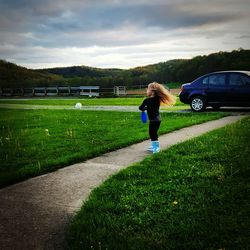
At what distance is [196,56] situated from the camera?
55.8 m

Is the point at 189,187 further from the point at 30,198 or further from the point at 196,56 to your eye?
the point at 196,56

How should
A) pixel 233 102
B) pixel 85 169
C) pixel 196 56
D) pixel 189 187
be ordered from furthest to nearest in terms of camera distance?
pixel 196 56 → pixel 233 102 → pixel 85 169 → pixel 189 187

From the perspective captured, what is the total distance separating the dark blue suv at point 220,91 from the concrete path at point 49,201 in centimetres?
857

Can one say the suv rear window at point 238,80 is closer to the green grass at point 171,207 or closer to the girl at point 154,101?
the girl at point 154,101

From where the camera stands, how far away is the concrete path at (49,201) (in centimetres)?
344

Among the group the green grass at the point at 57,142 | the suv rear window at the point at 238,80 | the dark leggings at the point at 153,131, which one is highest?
the suv rear window at the point at 238,80

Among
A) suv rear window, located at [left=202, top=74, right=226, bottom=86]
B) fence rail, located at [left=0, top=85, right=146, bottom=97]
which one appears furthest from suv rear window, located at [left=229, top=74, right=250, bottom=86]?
fence rail, located at [left=0, top=85, right=146, bottom=97]

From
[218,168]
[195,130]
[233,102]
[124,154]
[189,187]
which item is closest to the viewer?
[189,187]

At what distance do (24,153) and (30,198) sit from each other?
302 cm

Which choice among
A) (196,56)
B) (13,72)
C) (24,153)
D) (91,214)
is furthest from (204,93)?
(13,72)

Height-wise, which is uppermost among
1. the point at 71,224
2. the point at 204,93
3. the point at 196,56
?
the point at 196,56

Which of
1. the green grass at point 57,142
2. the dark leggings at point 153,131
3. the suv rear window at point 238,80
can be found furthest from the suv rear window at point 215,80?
the dark leggings at point 153,131

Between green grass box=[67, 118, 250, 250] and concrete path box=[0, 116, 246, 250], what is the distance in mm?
204

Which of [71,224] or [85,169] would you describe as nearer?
[71,224]
